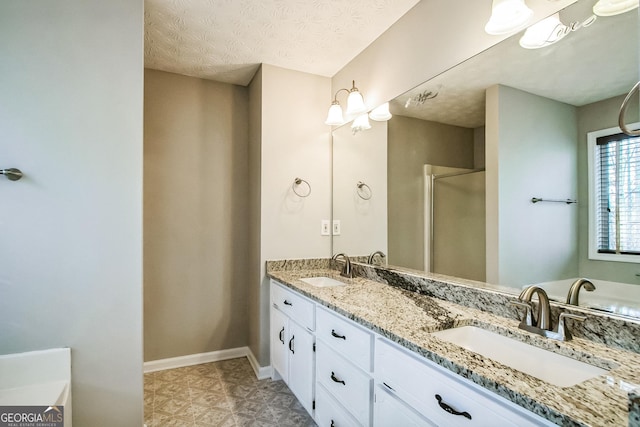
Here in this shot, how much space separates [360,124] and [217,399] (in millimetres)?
2215

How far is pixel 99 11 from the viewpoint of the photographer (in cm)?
159

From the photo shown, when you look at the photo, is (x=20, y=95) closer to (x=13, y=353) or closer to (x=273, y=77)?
(x=13, y=353)

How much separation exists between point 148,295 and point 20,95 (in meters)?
1.65

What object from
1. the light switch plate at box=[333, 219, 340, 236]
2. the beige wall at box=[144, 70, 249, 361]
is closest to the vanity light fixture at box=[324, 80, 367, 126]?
the light switch plate at box=[333, 219, 340, 236]

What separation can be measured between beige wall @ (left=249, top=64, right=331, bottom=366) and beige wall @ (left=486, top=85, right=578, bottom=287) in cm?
146

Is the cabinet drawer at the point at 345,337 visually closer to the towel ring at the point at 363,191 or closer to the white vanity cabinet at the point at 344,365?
the white vanity cabinet at the point at 344,365

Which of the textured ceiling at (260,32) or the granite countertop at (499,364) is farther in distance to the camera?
the textured ceiling at (260,32)

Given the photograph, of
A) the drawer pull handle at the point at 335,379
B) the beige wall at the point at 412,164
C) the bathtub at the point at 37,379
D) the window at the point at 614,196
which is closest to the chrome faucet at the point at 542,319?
the window at the point at 614,196

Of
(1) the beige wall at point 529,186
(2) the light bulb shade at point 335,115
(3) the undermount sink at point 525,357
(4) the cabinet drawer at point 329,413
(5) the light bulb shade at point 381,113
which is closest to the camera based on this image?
(3) the undermount sink at point 525,357

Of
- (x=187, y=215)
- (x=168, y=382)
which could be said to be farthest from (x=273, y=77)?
(x=168, y=382)

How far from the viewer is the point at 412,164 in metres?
1.91

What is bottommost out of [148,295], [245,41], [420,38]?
[148,295]

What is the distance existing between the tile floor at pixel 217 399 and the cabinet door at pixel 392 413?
91cm

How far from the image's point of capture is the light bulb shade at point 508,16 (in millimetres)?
1243
